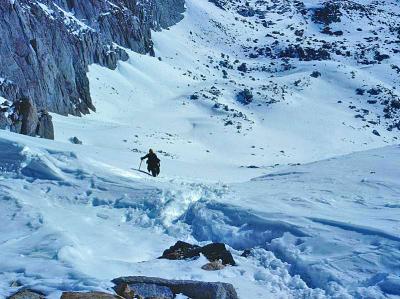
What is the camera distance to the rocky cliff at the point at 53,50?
23.9m

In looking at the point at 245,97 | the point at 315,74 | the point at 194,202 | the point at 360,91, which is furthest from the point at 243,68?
the point at 194,202

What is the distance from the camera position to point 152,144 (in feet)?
102

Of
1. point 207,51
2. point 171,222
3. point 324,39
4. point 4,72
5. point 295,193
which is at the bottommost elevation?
point 171,222

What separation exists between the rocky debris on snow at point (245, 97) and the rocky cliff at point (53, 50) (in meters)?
11.9

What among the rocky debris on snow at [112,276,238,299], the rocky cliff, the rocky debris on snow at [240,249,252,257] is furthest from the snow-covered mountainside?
the rocky cliff

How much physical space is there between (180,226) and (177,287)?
439 centimetres

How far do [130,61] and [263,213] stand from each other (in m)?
40.2

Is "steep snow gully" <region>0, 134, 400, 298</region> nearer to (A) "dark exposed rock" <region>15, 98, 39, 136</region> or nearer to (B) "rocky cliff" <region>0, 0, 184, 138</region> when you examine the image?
(A) "dark exposed rock" <region>15, 98, 39, 136</region>

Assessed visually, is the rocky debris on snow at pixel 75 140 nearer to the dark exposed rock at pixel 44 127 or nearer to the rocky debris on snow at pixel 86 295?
the dark exposed rock at pixel 44 127

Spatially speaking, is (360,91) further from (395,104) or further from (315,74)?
(315,74)

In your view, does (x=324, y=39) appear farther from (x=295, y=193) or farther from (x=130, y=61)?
(x=295, y=193)

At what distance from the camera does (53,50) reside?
111ft

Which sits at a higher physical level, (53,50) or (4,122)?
(53,50)

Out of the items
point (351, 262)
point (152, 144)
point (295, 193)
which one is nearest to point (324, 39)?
point (152, 144)
